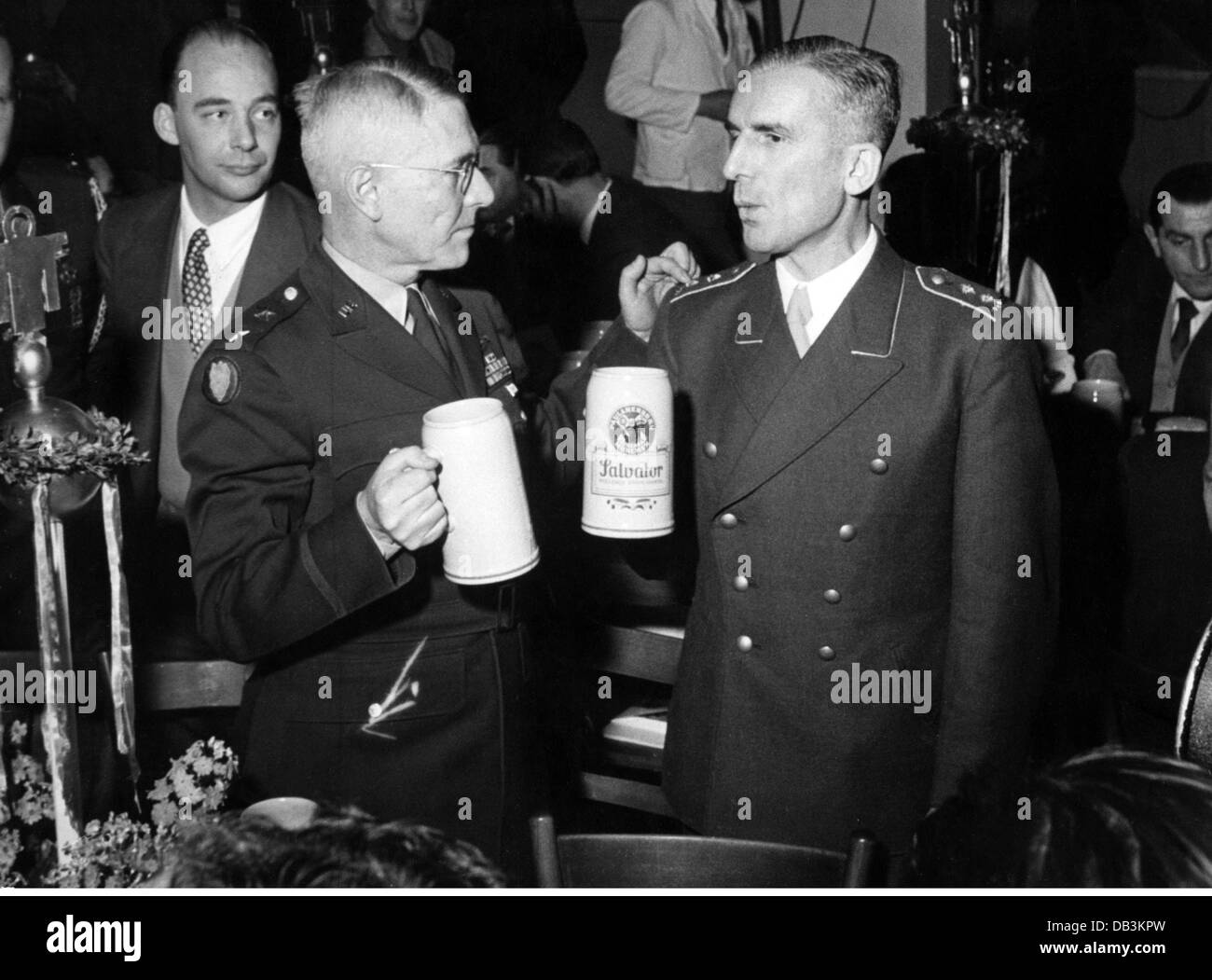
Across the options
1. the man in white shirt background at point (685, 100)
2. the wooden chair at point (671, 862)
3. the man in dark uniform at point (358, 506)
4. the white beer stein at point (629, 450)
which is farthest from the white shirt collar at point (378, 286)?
the man in white shirt background at point (685, 100)

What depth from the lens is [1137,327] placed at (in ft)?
12.1

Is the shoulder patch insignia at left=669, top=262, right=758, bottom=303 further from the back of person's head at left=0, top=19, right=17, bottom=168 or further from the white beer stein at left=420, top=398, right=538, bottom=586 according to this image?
the back of person's head at left=0, top=19, right=17, bottom=168

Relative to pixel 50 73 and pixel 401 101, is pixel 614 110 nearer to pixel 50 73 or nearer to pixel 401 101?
pixel 50 73

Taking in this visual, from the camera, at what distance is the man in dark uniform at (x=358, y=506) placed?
173 cm

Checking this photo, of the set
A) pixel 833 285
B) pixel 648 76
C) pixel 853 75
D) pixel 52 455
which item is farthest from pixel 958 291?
pixel 648 76

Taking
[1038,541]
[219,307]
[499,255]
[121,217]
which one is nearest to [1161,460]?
[1038,541]

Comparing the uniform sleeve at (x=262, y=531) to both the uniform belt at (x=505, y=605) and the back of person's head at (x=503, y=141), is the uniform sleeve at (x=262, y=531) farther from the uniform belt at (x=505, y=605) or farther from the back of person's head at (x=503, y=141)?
the back of person's head at (x=503, y=141)

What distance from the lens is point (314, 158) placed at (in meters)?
1.89

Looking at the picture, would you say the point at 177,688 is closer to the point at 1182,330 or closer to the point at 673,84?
the point at 673,84

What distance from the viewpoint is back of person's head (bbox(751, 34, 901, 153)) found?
192 cm

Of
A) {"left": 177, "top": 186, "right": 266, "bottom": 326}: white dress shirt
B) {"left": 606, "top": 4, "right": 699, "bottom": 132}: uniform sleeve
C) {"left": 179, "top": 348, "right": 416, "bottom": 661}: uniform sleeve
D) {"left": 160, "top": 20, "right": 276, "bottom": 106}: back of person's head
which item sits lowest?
{"left": 179, "top": 348, "right": 416, "bottom": 661}: uniform sleeve

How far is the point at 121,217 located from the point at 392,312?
0.92 meters

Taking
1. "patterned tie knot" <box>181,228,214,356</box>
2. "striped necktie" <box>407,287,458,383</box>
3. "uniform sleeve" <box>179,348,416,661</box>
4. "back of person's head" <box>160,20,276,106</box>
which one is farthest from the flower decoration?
"back of person's head" <box>160,20,276,106</box>

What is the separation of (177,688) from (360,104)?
0.97 m
